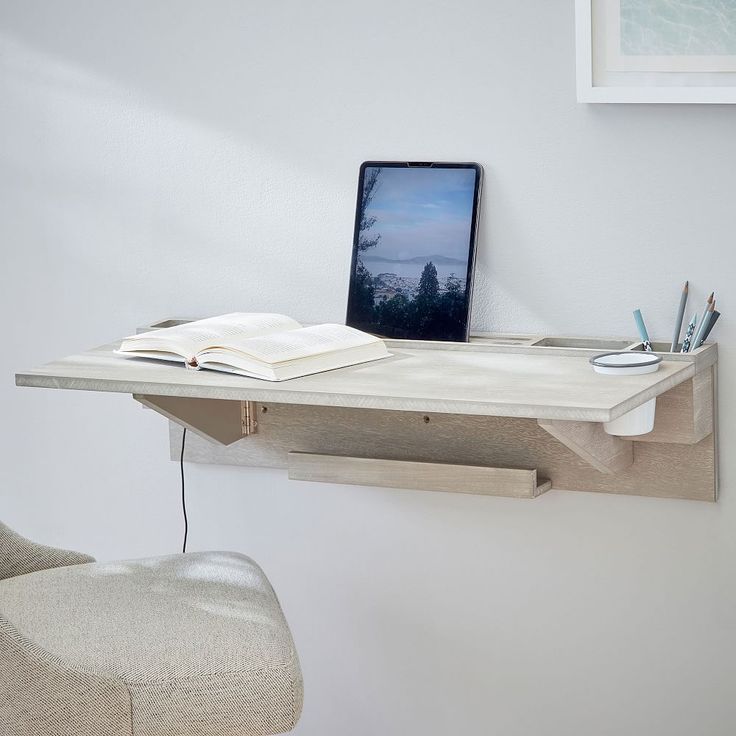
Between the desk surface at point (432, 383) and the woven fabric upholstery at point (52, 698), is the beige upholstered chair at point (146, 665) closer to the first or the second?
the woven fabric upholstery at point (52, 698)

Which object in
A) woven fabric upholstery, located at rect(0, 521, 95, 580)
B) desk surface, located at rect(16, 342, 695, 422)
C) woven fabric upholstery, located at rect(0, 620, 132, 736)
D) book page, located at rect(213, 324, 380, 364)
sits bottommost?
woven fabric upholstery, located at rect(0, 620, 132, 736)

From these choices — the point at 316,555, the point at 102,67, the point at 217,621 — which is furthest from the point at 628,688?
the point at 102,67

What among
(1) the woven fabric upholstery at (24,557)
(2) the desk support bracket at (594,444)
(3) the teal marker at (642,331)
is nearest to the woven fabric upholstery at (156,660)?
(1) the woven fabric upholstery at (24,557)

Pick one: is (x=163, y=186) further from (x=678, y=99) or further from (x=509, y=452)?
(x=678, y=99)

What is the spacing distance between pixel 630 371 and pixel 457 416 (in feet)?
1.30

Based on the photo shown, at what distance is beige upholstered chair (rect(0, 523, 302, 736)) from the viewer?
136 centimetres

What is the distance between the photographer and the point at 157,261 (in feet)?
6.84

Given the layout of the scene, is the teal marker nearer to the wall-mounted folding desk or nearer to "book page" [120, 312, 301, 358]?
the wall-mounted folding desk

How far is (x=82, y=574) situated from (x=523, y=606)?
0.73 metres

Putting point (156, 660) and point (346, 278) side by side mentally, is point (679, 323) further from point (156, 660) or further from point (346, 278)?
point (156, 660)

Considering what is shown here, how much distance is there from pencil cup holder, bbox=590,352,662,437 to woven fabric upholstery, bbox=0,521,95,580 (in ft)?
2.81

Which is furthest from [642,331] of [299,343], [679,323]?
[299,343]

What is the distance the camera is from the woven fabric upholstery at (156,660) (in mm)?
1364

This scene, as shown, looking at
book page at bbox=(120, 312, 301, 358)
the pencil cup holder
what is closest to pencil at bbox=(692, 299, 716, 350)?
the pencil cup holder
